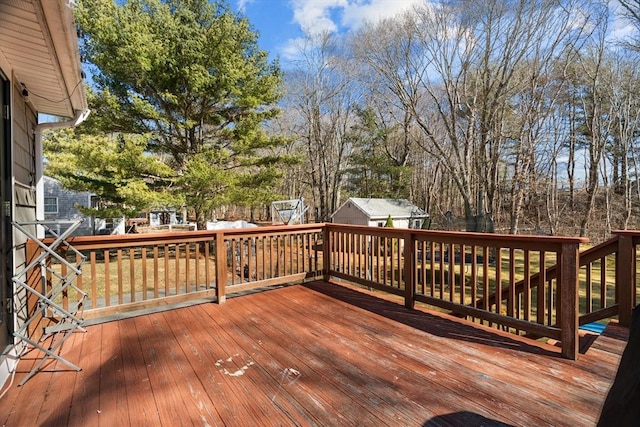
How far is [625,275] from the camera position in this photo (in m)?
2.84

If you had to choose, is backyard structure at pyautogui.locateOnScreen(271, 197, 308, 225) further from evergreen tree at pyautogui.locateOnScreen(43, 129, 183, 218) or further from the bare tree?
evergreen tree at pyautogui.locateOnScreen(43, 129, 183, 218)

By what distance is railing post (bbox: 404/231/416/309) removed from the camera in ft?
11.4

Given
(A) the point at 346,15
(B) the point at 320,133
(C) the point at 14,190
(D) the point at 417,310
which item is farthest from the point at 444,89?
(C) the point at 14,190

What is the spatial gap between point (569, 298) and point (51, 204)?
65.0 ft

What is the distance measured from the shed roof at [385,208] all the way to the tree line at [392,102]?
2439 mm

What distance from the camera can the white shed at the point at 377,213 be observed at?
51.4ft

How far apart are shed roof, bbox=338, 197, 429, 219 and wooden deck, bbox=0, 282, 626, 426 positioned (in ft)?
41.8

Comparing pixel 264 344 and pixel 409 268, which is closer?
pixel 264 344

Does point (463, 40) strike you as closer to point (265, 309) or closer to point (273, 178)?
point (273, 178)

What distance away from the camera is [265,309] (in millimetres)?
3488

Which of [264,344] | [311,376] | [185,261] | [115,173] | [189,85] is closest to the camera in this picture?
[311,376]

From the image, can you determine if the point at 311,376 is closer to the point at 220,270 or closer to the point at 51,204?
the point at 220,270

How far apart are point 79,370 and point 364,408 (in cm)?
202

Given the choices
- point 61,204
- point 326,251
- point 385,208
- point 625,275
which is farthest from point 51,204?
point 625,275
